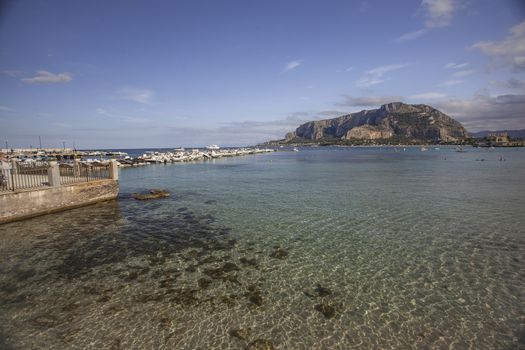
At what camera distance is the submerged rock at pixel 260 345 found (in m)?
6.15

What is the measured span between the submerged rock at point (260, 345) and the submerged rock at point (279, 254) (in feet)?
14.4

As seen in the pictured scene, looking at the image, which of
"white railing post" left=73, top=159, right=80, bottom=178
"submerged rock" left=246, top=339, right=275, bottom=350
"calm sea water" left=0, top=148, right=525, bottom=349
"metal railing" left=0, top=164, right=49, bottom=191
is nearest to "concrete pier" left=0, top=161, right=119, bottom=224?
"metal railing" left=0, top=164, right=49, bottom=191

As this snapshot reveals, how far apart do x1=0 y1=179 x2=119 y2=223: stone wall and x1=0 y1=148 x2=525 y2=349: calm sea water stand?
800 millimetres

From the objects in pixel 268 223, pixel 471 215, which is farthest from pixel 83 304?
pixel 471 215

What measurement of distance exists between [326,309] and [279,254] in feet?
12.2

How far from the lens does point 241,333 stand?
6590mm

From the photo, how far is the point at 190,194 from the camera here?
25.5 m

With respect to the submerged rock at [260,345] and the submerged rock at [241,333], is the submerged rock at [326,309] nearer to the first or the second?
the submerged rock at [260,345]

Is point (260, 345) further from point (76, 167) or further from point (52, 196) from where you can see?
point (76, 167)

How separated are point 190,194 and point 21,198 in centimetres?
1187

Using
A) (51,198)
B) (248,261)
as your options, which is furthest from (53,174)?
(248,261)

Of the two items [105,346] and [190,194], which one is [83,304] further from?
[190,194]

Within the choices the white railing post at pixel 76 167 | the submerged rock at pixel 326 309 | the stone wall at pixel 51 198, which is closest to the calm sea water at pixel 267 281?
the submerged rock at pixel 326 309

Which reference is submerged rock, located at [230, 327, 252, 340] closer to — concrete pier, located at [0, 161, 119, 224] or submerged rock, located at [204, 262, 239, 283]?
submerged rock, located at [204, 262, 239, 283]
